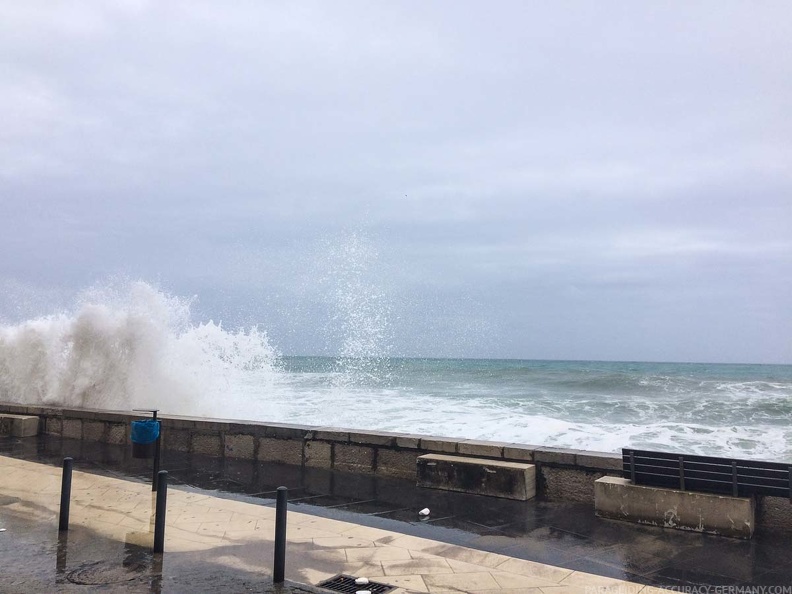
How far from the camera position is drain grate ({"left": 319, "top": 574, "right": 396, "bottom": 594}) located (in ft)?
13.4

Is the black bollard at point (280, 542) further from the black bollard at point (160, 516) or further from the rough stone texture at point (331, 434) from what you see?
the rough stone texture at point (331, 434)

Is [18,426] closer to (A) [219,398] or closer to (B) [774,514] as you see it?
(A) [219,398]

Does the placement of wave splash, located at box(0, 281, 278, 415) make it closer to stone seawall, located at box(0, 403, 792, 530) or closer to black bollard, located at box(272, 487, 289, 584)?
stone seawall, located at box(0, 403, 792, 530)

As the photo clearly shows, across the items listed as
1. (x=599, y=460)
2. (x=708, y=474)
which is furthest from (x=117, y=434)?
(x=708, y=474)

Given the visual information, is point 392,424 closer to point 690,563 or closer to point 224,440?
point 224,440

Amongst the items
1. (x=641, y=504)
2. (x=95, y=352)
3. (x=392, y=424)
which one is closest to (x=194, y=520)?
(x=641, y=504)

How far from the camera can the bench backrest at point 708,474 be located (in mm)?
5418

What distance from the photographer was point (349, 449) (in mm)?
8289

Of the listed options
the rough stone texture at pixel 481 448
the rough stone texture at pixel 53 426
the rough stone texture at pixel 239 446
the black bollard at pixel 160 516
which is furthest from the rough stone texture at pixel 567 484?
the rough stone texture at pixel 53 426

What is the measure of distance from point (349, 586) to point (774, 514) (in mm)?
4046

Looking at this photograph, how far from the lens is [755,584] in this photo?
4.27 metres

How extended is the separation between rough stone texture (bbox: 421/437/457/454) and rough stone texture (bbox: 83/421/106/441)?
6.85 metres

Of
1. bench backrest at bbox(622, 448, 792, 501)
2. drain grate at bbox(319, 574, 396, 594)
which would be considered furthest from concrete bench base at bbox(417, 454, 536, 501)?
drain grate at bbox(319, 574, 396, 594)

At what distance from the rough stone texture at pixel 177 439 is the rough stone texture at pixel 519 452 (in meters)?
5.50
